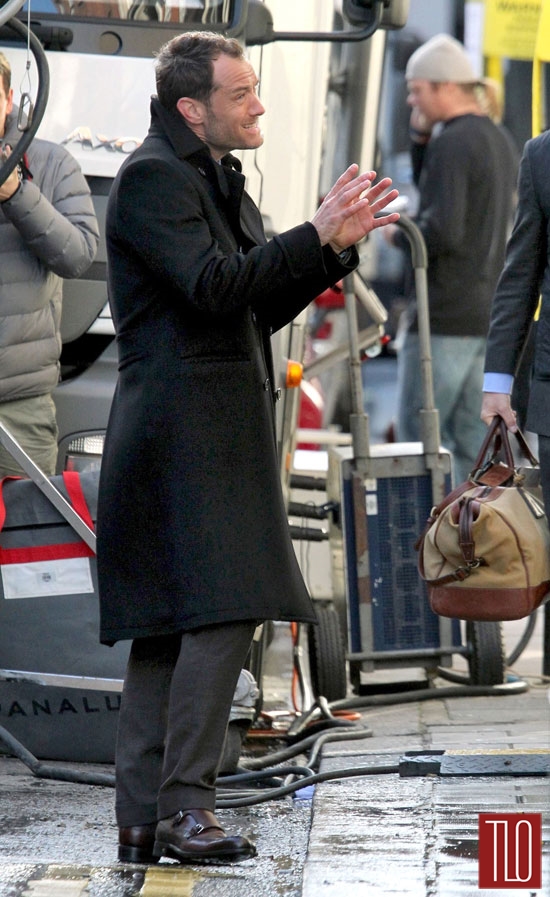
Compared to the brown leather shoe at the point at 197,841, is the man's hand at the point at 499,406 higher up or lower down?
higher up

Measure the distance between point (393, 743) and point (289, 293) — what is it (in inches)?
80.9

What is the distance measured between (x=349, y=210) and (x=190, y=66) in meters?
0.56

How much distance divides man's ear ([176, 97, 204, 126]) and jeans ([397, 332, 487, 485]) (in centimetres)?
371

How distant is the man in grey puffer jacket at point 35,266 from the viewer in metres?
5.11

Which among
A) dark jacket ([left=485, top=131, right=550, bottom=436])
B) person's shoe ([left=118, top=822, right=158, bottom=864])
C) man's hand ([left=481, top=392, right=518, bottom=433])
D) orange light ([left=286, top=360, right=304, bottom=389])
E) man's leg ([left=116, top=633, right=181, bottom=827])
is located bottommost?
person's shoe ([left=118, top=822, right=158, bottom=864])

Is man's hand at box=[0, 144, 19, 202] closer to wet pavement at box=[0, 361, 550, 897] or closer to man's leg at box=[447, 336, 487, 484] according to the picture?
wet pavement at box=[0, 361, 550, 897]

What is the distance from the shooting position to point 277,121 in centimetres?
627

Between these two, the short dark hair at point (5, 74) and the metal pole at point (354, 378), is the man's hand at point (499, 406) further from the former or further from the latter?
the metal pole at point (354, 378)

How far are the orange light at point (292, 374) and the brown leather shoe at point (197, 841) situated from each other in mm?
2685

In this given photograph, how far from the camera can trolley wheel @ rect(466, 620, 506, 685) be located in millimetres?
6574

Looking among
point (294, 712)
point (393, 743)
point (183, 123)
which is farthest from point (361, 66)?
point (183, 123)

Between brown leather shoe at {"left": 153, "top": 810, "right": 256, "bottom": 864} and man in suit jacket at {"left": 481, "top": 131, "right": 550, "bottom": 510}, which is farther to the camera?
man in suit jacket at {"left": 481, "top": 131, "right": 550, "bottom": 510}

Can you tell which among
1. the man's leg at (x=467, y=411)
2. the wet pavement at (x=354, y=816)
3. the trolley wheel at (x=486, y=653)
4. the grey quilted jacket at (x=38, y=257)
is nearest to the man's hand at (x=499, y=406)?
the wet pavement at (x=354, y=816)

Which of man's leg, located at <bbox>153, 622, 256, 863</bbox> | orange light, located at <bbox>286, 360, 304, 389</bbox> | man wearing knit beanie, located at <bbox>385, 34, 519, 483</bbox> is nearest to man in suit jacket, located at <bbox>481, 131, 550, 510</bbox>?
man's leg, located at <bbox>153, 622, 256, 863</bbox>
